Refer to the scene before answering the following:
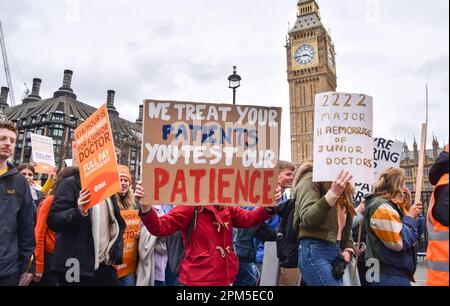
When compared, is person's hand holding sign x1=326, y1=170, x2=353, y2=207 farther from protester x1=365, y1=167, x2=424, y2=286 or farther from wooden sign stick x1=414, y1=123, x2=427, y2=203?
protester x1=365, y1=167, x2=424, y2=286

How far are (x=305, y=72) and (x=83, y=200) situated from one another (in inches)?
2761

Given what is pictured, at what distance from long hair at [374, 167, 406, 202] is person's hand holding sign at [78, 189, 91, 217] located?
8.13ft

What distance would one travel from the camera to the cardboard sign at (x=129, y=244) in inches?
155

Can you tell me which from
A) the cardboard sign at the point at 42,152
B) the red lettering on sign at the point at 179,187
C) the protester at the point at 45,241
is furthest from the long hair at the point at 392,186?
the cardboard sign at the point at 42,152

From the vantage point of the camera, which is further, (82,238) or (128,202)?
(128,202)

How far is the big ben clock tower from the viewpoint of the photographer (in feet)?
225

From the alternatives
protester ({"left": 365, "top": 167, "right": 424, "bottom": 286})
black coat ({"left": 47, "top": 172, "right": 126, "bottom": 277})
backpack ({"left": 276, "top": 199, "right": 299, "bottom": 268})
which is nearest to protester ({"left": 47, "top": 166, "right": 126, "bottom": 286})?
black coat ({"left": 47, "top": 172, "right": 126, "bottom": 277})

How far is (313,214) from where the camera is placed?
2.71 metres

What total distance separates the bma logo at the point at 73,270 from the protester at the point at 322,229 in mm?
1739

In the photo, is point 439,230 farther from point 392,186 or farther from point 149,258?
point 149,258

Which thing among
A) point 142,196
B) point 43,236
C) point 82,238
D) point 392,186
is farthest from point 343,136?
point 43,236
